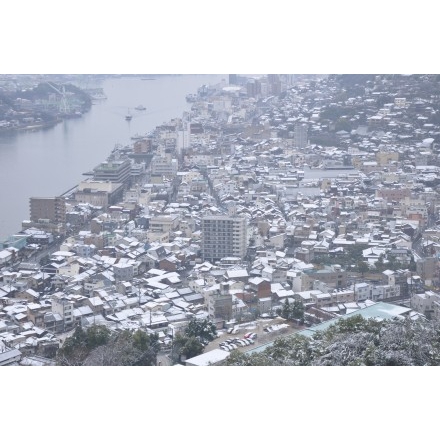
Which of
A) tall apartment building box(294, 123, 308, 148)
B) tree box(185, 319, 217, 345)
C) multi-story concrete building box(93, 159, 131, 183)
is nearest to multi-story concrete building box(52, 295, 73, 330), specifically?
tree box(185, 319, 217, 345)

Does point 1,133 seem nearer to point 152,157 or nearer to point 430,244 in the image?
point 152,157

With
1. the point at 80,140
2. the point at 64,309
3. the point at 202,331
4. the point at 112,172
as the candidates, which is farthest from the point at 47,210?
the point at 202,331

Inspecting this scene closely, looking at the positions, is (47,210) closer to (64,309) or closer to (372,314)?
(64,309)

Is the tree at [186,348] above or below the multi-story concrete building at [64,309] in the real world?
above

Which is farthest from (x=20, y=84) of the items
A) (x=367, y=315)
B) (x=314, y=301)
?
(x=367, y=315)

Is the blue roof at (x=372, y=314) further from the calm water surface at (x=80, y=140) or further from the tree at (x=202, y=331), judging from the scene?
the calm water surface at (x=80, y=140)

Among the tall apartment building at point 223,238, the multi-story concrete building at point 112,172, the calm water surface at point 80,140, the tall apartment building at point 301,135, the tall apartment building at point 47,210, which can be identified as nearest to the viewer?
the tall apartment building at point 223,238

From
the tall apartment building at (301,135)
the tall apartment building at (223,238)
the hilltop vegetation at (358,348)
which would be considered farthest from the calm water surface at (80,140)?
the hilltop vegetation at (358,348)
